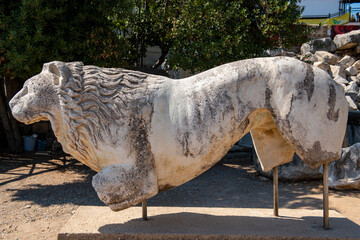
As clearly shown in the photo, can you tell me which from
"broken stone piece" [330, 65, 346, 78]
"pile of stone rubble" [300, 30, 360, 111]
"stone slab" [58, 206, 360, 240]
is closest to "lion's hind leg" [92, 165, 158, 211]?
"stone slab" [58, 206, 360, 240]

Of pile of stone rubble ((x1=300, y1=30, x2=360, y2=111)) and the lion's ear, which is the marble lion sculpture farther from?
pile of stone rubble ((x1=300, y1=30, x2=360, y2=111))

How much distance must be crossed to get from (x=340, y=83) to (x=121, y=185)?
10.2m

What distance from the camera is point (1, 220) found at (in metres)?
4.39

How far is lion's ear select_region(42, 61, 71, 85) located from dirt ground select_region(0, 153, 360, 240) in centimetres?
214

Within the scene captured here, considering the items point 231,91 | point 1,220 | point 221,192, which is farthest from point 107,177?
point 221,192

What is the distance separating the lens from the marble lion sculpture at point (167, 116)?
246cm

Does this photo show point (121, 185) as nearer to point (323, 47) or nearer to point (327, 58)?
point (327, 58)

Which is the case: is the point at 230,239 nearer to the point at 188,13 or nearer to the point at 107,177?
the point at 107,177

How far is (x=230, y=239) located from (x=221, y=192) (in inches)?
122

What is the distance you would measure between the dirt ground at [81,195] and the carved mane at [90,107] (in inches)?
74.4

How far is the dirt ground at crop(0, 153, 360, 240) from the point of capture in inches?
173

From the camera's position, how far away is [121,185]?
2426mm

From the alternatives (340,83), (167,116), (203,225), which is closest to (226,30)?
(167,116)

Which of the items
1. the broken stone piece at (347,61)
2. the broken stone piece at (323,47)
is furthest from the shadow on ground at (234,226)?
the broken stone piece at (323,47)
